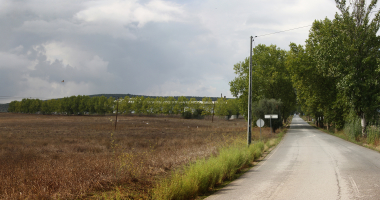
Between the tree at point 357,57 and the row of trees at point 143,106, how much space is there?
78.4 metres

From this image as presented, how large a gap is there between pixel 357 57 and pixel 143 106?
106 metres

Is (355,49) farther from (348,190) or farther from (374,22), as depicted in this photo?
(348,190)

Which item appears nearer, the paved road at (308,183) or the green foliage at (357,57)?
the paved road at (308,183)

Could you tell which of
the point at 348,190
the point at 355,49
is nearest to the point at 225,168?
the point at 348,190

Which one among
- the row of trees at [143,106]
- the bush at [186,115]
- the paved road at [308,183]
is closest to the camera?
the paved road at [308,183]

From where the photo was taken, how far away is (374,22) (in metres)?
26.0

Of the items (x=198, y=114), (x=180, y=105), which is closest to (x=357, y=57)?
(x=198, y=114)

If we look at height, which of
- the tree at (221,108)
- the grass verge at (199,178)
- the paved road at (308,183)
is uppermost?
the tree at (221,108)

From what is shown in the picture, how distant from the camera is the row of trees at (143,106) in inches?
4627

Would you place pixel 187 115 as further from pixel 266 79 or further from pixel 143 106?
pixel 266 79

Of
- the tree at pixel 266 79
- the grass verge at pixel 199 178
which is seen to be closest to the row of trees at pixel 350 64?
the tree at pixel 266 79

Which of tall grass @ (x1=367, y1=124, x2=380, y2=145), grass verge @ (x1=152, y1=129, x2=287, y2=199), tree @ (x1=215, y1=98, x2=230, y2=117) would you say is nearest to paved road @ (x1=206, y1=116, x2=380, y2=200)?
grass verge @ (x1=152, y1=129, x2=287, y2=199)

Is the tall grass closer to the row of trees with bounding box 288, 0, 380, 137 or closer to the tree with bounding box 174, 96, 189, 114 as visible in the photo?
the row of trees with bounding box 288, 0, 380, 137

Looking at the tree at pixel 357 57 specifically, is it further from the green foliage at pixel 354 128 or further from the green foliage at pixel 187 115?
the green foliage at pixel 187 115
